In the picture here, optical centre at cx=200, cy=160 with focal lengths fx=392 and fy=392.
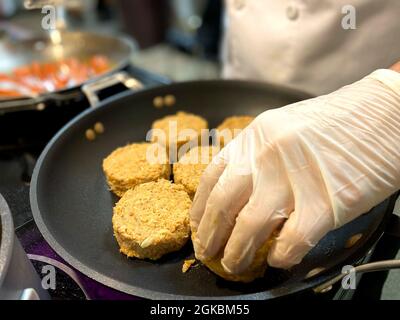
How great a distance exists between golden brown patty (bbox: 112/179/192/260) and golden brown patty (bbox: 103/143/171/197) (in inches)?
2.1

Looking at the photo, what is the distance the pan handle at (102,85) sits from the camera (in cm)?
124

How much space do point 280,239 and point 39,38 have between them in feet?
5.08

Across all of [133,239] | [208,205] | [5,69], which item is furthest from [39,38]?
[208,205]

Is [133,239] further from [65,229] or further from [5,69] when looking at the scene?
[5,69]

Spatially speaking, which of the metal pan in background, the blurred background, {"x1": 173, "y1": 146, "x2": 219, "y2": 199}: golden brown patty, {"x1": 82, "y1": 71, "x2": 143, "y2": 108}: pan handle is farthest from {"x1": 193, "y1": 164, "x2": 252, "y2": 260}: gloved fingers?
the blurred background

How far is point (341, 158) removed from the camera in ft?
2.19

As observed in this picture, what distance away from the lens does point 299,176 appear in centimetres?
66

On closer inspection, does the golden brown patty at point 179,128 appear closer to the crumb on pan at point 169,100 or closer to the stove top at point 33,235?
the crumb on pan at point 169,100

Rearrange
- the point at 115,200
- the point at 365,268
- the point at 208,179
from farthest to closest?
1. the point at 115,200
2. the point at 208,179
3. the point at 365,268

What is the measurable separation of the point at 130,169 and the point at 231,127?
1.11 ft

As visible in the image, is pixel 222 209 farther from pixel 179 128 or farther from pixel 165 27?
pixel 165 27

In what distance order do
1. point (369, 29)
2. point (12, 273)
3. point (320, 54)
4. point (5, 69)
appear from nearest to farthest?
point (12, 273) < point (369, 29) < point (320, 54) < point (5, 69)

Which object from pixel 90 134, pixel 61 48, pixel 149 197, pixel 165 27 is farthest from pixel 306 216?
pixel 165 27

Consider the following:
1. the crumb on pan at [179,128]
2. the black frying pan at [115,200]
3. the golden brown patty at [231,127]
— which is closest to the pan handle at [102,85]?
the black frying pan at [115,200]
